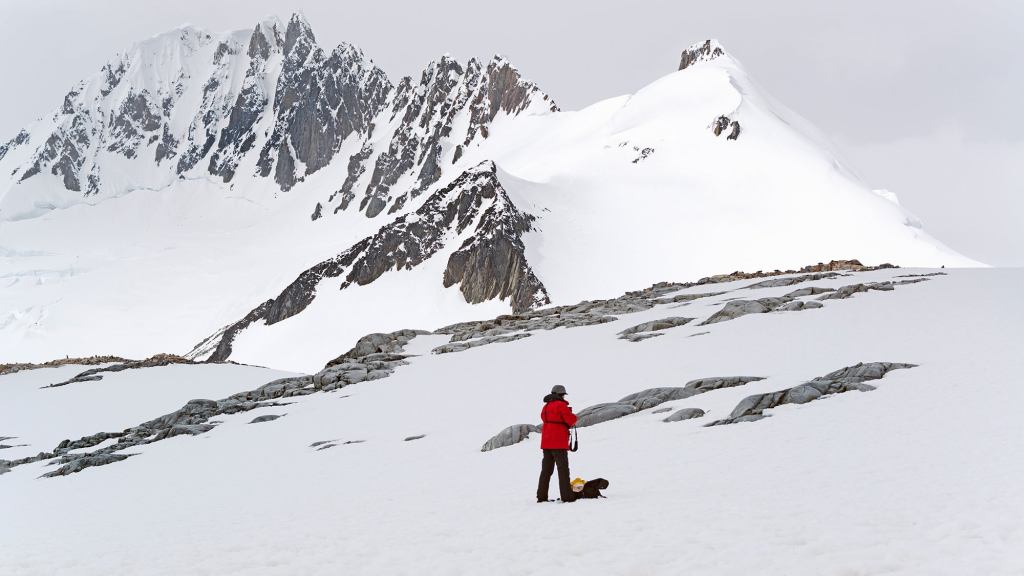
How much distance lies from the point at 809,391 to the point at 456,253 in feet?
253

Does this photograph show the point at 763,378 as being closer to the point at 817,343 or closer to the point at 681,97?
the point at 817,343

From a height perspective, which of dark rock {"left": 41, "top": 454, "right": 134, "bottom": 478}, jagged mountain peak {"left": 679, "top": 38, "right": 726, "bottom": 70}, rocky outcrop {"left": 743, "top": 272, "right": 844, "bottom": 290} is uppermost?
jagged mountain peak {"left": 679, "top": 38, "right": 726, "bottom": 70}

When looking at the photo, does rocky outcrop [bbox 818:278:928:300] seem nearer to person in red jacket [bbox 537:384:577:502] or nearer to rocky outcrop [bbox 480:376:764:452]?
rocky outcrop [bbox 480:376:764:452]

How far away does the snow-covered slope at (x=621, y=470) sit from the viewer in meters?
8.23

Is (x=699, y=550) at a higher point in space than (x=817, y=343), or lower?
lower

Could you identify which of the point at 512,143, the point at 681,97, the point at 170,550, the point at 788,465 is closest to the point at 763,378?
the point at 788,465

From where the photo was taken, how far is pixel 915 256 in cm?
7662

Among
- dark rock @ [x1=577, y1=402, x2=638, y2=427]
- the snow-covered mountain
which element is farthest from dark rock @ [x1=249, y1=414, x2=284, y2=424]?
the snow-covered mountain

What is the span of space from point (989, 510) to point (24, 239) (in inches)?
9306

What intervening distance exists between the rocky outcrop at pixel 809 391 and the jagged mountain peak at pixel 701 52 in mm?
134719

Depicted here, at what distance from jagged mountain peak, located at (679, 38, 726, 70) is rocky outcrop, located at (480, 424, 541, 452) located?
137 meters

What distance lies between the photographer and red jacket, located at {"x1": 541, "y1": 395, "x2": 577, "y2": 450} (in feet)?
38.5

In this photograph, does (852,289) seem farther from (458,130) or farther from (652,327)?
(458,130)

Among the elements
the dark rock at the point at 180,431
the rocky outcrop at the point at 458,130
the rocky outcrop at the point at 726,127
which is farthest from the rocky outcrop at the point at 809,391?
the rocky outcrop at the point at 458,130
